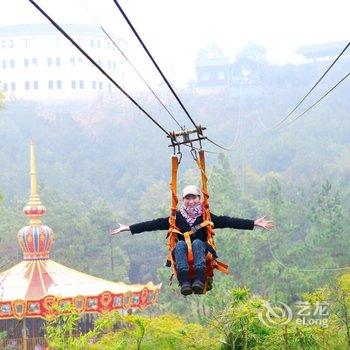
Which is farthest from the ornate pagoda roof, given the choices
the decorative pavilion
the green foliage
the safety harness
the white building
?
the white building

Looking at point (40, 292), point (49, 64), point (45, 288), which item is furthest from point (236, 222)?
point (49, 64)

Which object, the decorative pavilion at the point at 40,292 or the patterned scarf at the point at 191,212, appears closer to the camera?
the patterned scarf at the point at 191,212

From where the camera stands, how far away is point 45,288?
3081cm

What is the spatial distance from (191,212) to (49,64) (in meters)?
90.3

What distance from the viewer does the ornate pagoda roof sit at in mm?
29750

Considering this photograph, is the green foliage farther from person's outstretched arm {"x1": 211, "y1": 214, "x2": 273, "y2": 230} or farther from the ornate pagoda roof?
the ornate pagoda roof

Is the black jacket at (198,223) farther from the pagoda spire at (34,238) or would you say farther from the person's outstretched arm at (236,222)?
the pagoda spire at (34,238)

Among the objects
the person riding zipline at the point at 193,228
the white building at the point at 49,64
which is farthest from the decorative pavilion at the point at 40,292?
the white building at the point at 49,64

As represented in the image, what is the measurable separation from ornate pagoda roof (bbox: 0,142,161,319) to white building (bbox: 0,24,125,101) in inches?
2584

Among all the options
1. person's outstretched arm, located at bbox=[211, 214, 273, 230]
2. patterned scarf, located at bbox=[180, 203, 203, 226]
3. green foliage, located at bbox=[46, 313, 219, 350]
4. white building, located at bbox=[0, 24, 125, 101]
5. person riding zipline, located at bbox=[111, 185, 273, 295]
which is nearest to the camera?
person riding zipline, located at bbox=[111, 185, 273, 295]

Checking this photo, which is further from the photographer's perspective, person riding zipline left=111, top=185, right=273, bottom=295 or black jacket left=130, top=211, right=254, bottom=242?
black jacket left=130, top=211, right=254, bottom=242

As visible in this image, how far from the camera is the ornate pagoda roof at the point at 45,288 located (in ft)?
97.6

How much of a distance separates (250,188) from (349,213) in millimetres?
26718

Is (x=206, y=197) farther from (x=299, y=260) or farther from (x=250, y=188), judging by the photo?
(x=250, y=188)
